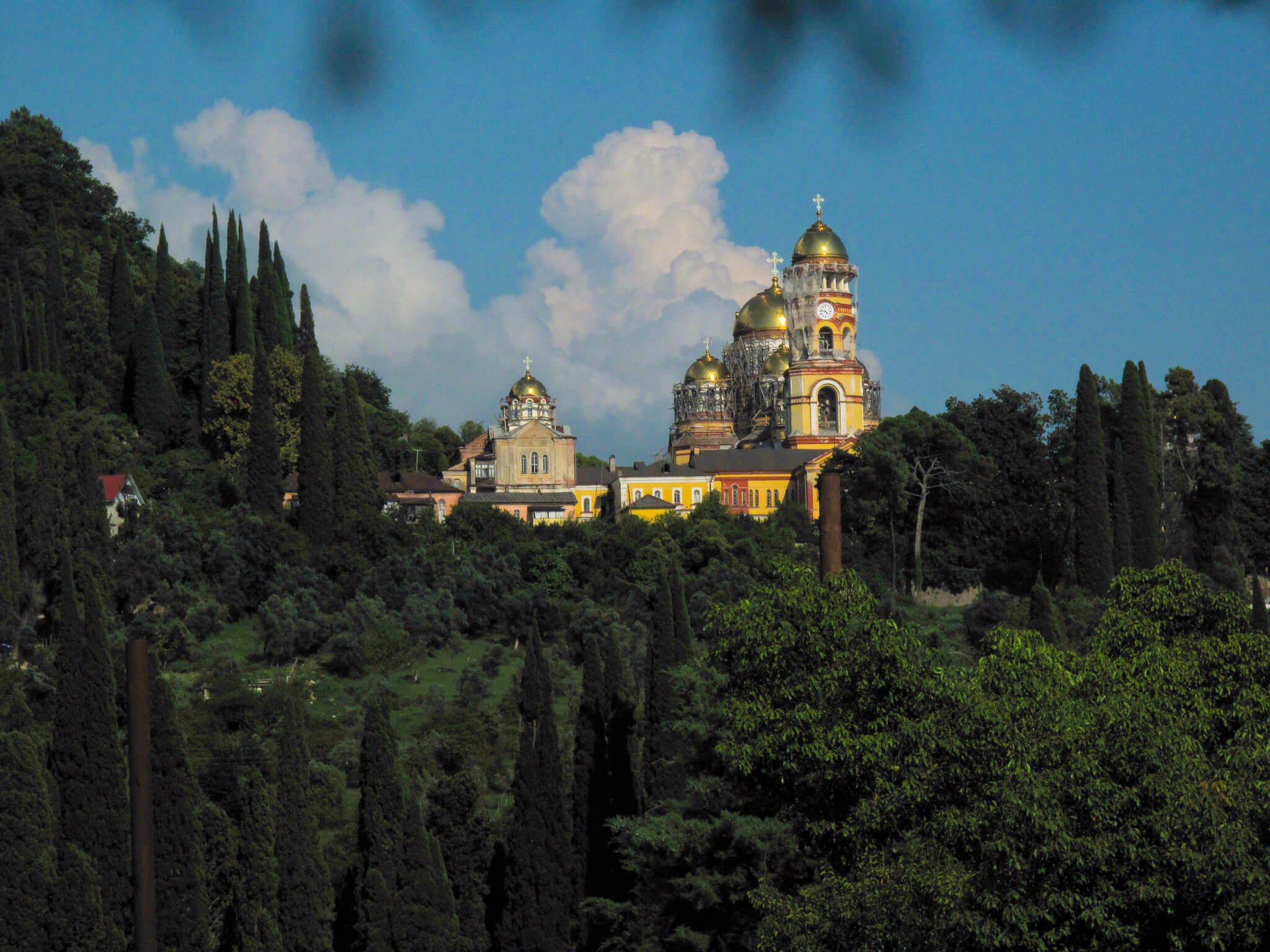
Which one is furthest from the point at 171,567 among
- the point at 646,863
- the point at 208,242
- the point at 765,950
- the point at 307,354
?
the point at 765,950

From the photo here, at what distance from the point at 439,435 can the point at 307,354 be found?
47.2 m

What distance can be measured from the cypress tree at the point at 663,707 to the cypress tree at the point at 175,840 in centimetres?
751

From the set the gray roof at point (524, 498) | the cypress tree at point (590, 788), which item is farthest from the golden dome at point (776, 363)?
the cypress tree at point (590, 788)

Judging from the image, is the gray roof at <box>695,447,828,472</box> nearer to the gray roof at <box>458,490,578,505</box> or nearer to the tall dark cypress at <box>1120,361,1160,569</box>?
the gray roof at <box>458,490,578,505</box>

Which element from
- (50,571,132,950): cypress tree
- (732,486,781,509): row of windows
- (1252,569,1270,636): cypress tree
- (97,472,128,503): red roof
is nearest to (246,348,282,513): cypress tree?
(97,472,128,503): red roof

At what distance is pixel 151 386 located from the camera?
187 feet

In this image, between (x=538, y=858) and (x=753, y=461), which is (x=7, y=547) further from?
(x=753, y=461)

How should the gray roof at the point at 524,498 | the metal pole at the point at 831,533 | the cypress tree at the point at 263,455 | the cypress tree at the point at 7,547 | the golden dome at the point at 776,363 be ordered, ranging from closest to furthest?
the metal pole at the point at 831,533
the cypress tree at the point at 7,547
the cypress tree at the point at 263,455
the gray roof at the point at 524,498
the golden dome at the point at 776,363

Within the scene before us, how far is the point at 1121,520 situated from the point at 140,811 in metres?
41.4

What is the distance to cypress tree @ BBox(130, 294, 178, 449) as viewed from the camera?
56.9 meters

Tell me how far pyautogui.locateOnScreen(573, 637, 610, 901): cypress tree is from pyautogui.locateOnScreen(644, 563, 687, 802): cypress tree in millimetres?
901

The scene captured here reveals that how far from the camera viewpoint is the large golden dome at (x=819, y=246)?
85375mm

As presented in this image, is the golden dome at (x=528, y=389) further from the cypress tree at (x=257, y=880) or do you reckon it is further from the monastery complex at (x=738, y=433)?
the cypress tree at (x=257, y=880)

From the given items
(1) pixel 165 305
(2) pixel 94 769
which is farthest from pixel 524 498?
(2) pixel 94 769
